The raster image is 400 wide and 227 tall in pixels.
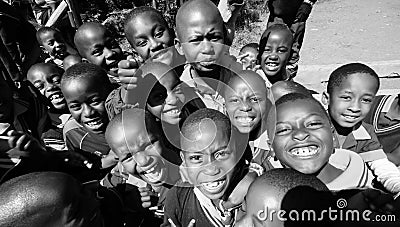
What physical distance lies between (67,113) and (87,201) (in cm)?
157

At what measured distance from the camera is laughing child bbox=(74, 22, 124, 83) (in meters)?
3.01

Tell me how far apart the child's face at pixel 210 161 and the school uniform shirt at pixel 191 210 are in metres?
0.04

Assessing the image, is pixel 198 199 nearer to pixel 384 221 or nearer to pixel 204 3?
pixel 384 221

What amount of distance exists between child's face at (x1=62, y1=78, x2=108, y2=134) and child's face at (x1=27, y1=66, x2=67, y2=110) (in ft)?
1.60

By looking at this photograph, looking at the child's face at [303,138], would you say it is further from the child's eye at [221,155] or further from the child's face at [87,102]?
the child's face at [87,102]

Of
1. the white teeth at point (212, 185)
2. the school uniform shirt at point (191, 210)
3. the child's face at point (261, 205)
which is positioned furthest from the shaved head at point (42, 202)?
the child's face at point (261, 205)

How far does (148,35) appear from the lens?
262 cm

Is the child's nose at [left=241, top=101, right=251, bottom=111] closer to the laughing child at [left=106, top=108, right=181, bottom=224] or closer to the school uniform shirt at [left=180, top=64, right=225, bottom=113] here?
the school uniform shirt at [left=180, top=64, right=225, bottom=113]

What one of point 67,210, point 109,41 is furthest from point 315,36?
point 67,210

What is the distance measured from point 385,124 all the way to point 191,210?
4.44 feet

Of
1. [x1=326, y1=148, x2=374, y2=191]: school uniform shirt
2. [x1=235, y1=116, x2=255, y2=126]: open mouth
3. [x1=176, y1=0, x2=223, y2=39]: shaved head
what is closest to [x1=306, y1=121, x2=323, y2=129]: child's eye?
[x1=326, y1=148, x2=374, y2=191]: school uniform shirt

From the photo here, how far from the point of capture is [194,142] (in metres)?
1.74

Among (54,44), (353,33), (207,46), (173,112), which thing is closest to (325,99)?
(207,46)

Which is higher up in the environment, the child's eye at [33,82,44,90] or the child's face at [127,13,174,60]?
the child's face at [127,13,174,60]
